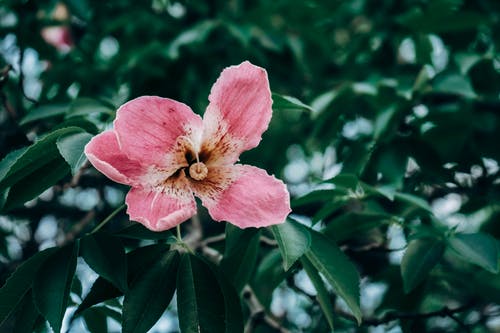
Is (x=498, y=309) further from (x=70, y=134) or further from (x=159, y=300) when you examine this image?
(x=70, y=134)

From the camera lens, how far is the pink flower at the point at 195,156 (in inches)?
31.9

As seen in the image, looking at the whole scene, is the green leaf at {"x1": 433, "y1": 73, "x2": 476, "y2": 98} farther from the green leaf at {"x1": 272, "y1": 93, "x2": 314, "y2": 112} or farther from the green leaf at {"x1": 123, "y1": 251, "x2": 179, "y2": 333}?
the green leaf at {"x1": 123, "y1": 251, "x2": 179, "y2": 333}

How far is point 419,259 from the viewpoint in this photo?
3.58ft

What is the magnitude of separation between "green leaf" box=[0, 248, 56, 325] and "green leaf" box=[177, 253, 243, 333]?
8.6 inches

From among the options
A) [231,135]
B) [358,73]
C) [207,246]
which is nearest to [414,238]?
[231,135]

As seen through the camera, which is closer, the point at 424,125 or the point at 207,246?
the point at 207,246

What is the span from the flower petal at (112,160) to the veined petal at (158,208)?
24 millimetres

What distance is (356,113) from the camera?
187 cm

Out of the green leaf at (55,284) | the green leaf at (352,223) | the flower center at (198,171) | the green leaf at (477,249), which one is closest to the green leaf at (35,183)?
the green leaf at (55,284)

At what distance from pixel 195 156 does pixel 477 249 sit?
54 cm

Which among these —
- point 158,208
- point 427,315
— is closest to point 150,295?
point 158,208

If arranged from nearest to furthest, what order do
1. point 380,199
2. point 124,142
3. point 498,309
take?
point 124,142
point 498,309
point 380,199

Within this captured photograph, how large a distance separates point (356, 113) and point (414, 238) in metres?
0.86

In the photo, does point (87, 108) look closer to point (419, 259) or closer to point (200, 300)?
point (200, 300)
